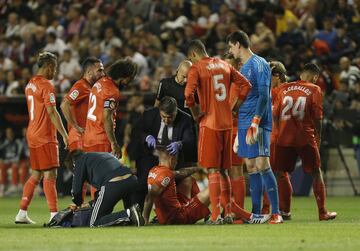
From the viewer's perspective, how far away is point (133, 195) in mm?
12758

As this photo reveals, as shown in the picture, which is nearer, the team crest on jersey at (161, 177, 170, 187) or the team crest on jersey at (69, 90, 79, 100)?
the team crest on jersey at (161, 177, 170, 187)

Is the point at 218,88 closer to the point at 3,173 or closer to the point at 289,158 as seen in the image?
the point at 289,158

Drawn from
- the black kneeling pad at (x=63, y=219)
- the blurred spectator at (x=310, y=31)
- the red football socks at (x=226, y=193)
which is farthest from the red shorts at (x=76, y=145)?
the blurred spectator at (x=310, y=31)

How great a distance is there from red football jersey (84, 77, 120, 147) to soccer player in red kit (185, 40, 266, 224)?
1.24 meters

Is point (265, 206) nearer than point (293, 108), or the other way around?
point (293, 108)

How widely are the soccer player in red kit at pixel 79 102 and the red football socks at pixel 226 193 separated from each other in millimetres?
2359

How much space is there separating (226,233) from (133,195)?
2.03 m

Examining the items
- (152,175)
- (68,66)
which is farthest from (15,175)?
(152,175)

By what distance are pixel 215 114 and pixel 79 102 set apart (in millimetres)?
2549

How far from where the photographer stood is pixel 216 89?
12.4 metres

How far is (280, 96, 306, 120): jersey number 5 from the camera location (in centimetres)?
Result: 1348

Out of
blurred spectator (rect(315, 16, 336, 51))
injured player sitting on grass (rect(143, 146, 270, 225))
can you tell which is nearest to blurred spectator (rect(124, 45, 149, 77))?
blurred spectator (rect(315, 16, 336, 51))

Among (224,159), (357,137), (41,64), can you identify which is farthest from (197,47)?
(357,137)

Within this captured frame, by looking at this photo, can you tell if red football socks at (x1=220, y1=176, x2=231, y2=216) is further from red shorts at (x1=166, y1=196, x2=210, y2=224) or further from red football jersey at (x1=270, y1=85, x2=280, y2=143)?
red football jersey at (x1=270, y1=85, x2=280, y2=143)
